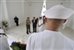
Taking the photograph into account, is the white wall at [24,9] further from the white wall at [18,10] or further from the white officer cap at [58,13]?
the white officer cap at [58,13]

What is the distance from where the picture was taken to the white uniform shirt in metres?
0.49

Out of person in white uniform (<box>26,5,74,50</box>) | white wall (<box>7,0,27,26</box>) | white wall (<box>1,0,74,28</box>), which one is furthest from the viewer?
white wall (<box>7,0,27,26</box>)

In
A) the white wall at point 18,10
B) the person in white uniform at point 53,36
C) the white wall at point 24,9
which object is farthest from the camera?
the white wall at point 18,10

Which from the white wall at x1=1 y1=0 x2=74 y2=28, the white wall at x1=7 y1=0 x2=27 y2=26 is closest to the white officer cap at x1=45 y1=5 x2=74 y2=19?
the white wall at x1=1 y1=0 x2=74 y2=28

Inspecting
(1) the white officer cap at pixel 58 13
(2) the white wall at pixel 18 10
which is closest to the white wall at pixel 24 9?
(2) the white wall at pixel 18 10

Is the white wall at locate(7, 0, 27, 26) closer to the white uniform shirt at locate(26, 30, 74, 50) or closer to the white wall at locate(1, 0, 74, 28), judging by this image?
the white wall at locate(1, 0, 74, 28)

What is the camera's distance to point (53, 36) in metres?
0.48

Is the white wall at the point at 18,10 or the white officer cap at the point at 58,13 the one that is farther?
the white wall at the point at 18,10

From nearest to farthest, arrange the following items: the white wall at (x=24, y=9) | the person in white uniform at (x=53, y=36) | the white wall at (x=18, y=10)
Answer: the person in white uniform at (x=53, y=36) < the white wall at (x=24, y=9) < the white wall at (x=18, y=10)

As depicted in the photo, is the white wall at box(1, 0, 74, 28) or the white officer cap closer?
the white officer cap

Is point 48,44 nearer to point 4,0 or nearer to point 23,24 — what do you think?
point 23,24

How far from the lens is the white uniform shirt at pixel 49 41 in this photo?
0.49m

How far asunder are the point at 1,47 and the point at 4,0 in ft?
4.42

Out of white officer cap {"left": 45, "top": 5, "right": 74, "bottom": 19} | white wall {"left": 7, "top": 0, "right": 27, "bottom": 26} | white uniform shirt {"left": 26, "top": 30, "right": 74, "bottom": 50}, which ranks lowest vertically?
white wall {"left": 7, "top": 0, "right": 27, "bottom": 26}
